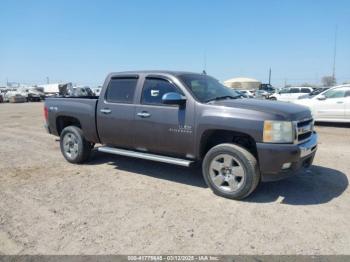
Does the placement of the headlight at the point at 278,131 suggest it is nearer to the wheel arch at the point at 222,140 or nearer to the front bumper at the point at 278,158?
the front bumper at the point at 278,158

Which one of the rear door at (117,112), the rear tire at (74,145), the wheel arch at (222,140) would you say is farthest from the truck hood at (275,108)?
the rear tire at (74,145)

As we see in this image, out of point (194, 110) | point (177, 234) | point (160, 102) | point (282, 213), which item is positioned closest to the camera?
point (177, 234)

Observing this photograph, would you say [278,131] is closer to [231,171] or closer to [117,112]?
[231,171]

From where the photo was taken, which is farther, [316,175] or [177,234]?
[316,175]

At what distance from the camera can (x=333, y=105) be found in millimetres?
12547

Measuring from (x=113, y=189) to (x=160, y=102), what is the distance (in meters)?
1.60

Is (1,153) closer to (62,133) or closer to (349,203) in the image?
(62,133)

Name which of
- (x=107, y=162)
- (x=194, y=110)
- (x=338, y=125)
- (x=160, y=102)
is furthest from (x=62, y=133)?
(x=338, y=125)

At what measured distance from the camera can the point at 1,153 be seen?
8.27 metres

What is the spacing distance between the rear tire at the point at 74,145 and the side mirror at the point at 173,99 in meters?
2.52

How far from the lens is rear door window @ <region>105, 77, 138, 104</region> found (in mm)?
6051

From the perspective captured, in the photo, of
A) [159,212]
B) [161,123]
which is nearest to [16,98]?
[161,123]

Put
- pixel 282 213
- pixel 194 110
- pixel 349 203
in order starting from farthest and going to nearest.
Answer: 1. pixel 194 110
2. pixel 349 203
3. pixel 282 213

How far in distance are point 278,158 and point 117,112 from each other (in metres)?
2.98
